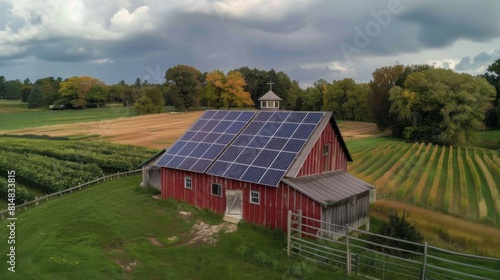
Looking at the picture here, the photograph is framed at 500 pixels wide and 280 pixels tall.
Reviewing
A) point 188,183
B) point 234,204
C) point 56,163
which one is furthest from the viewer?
point 56,163

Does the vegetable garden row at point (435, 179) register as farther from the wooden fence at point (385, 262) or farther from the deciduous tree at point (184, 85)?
the deciduous tree at point (184, 85)

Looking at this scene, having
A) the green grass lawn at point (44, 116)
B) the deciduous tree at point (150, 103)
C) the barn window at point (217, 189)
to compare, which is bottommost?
the barn window at point (217, 189)

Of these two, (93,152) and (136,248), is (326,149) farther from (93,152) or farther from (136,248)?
(93,152)

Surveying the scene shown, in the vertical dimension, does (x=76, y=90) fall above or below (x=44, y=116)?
above

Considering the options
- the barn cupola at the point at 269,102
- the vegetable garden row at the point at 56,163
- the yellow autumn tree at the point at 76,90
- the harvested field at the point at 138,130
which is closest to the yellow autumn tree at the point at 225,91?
the harvested field at the point at 138,130

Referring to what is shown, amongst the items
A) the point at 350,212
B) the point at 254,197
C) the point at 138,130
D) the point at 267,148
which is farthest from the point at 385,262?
the point at 138,130

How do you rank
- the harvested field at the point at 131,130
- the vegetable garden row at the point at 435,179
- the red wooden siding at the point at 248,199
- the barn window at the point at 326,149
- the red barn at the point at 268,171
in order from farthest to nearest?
1. the harvested field at the point at 131,130
2. the vegetable garden row at the point at 435,179
3. the barn window at the point at 326,149
4. the red barn at the point at 268,171
5. the red wooden siding at the point at 248,199
